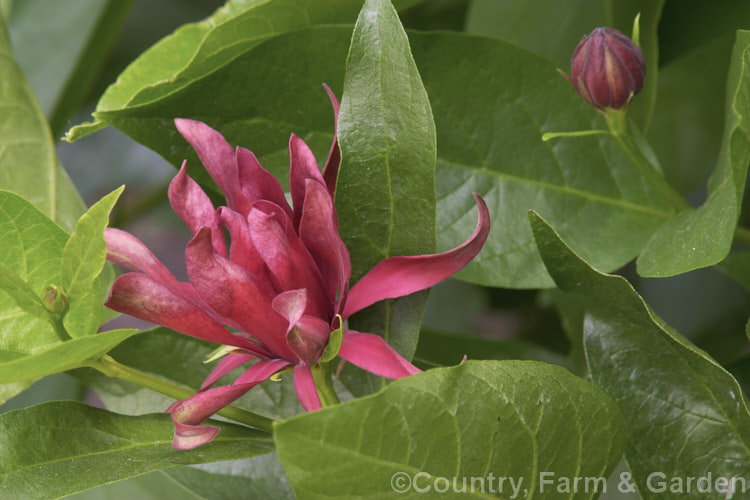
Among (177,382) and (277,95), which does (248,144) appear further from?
(177,382)

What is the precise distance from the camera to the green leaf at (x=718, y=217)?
40 cm

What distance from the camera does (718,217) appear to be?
434mm

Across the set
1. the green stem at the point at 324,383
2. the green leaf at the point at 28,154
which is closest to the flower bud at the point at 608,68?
the green stem at the point at 324,383

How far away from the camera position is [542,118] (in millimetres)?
539

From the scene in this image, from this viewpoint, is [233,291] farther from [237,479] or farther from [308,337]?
[237,479]

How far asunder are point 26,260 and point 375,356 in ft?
0.60

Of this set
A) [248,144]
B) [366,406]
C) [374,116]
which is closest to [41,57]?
[248,144]

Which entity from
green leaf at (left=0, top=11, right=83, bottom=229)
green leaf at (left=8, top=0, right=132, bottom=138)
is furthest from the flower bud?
green leaf at (left=8, top=0, right=132, bottom=138)

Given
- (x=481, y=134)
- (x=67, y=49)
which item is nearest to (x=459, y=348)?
(x=481, y=134)

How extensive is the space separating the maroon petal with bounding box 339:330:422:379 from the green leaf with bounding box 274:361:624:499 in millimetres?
42

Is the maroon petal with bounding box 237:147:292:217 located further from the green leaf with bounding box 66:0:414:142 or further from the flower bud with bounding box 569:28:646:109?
the flower bud with bounding box 569:28:646:109

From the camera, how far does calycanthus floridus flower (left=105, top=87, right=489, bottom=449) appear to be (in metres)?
0.36

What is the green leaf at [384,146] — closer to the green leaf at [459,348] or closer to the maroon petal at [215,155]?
the maroon petal at [215,155]

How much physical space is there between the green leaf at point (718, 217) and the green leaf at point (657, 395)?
41 mm
